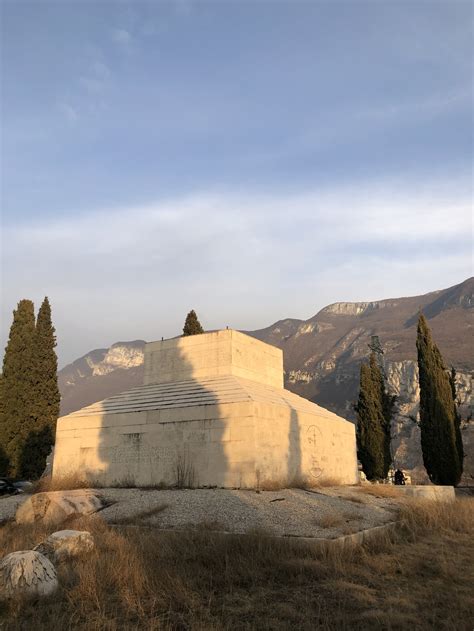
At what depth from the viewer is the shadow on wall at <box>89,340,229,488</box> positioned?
2019 cm

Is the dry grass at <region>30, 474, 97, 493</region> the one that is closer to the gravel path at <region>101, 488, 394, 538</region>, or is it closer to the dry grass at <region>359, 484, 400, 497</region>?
the gravel path at <region>101, 488, 394, 538</region>

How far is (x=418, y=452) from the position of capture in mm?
90000

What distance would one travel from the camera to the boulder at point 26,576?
7754mm

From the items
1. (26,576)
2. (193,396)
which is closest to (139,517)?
(26,576)

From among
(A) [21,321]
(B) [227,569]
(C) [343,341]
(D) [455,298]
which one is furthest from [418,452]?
(D) [455,298]

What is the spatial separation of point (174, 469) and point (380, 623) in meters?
15.1

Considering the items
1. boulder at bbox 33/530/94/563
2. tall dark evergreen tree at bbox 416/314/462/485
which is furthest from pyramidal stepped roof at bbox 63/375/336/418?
boulder at bbox 33/530/94/563

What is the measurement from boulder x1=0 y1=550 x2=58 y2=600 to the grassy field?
209mm

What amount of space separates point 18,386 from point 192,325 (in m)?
12.0

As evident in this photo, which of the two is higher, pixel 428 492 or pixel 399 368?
pixel 399 368

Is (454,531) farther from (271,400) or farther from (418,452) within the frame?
(418,452)

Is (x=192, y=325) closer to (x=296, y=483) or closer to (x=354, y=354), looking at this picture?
(x=296, y=483)

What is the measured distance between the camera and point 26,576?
7.92 meters

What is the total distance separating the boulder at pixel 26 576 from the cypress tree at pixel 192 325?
27303mm
